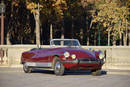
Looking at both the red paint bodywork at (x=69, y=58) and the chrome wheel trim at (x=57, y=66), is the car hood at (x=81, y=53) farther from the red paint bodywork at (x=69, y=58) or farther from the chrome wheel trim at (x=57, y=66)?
the chrome wheel trim at (x=57, y=66)

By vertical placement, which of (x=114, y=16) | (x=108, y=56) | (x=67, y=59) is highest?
(x=114, y=16)

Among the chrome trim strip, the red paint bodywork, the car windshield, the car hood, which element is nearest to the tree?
the car windshield

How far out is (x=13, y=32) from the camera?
60.5 metres

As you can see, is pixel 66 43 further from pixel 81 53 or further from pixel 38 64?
pixel 81 53

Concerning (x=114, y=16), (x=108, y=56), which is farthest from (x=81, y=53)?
(x=114, y=16)

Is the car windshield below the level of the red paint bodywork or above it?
above

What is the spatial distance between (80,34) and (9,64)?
1770 inches

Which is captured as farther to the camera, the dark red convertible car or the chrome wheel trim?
the chrome wheel trim

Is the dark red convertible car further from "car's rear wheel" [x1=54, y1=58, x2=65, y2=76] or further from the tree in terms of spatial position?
the tree

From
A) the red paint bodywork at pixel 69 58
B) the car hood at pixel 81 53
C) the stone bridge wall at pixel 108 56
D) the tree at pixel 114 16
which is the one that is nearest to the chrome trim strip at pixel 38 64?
the red paint bodywork at pixel 69 58

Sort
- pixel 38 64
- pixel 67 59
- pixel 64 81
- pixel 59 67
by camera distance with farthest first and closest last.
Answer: pixel 38 64
pixel 59 67
pixel 67 59
pixel 64 81

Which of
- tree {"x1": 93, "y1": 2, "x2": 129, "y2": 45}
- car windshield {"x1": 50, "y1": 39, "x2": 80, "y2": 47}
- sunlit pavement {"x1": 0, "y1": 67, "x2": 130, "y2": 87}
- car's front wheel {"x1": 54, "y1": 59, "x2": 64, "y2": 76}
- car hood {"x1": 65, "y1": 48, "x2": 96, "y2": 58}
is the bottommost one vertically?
sunlit pavement {"x1": 0, "y1": 67, "x2": 130, "y2": 87}

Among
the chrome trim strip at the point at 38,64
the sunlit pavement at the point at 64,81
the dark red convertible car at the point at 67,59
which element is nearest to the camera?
the sunlit pavement at the point at 64,81

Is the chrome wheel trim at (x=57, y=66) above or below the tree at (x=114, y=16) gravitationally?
below
